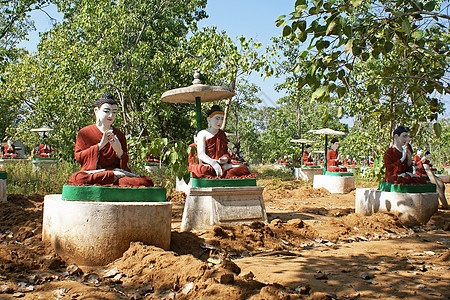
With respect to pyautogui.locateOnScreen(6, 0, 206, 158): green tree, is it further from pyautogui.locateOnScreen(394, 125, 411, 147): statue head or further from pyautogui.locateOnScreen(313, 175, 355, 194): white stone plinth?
pyautogui.locateOnScreen(394, 125, 411, 147): statue head

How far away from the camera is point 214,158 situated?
8.00 m

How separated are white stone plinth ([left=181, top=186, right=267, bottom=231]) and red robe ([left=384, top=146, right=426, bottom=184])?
2.96m

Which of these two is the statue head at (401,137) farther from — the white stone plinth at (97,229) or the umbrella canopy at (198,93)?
the white stone plinth at (97,229)

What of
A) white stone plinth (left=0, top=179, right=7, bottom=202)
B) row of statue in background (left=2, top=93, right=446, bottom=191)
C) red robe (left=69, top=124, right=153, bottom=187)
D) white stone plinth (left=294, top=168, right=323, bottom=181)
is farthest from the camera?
white stone plinth (left=294, top=168, right=323, bottom=181)

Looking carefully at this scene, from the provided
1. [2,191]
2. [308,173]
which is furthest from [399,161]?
[308,173]

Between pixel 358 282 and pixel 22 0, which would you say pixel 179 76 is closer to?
pixel 22 0

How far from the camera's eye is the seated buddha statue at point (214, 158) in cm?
773

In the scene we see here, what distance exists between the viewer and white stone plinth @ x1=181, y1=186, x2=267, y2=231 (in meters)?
7.25

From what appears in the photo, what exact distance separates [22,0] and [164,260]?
11398 mm

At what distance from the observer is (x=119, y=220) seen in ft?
15.8

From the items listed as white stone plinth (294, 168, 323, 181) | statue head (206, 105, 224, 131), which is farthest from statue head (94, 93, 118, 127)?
white stone plinth (294, 168, 323, 181)

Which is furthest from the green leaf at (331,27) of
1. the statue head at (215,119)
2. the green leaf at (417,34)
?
the statue head at (215,119)

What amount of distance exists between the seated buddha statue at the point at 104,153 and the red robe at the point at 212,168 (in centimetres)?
200

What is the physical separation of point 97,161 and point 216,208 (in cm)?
248
